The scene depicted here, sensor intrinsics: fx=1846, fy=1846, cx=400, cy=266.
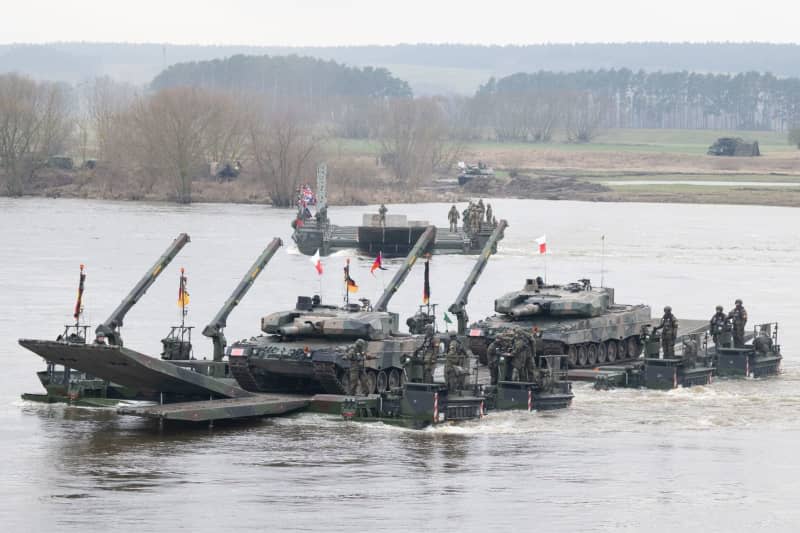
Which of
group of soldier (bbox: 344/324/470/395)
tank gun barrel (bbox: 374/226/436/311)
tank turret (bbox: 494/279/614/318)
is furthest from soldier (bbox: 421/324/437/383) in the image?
tank turret (bbox: 494/279/614/318)

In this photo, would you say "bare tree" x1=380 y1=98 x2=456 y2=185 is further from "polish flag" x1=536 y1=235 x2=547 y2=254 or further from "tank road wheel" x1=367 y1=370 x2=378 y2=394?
"tank road wheel" x1=367 y1=370 x2=378 y2=394

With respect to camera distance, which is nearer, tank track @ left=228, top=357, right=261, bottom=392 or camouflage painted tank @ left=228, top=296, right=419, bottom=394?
camouflage painted tank @ left=228, top=296, right=419, bottom=394

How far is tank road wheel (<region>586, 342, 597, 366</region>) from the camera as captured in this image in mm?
41406

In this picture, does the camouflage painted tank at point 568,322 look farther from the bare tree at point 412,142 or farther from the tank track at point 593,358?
the bare tree at point 412,142

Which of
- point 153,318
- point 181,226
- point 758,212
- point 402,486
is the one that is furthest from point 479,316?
point 758,212

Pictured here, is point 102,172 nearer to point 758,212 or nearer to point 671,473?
point 758,212

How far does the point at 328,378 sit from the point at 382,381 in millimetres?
1265

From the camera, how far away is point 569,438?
108 ft

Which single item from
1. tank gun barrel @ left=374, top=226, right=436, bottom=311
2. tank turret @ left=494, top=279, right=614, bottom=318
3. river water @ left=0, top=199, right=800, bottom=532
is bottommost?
river water @ left=0, top=199, right=800, bottom=532

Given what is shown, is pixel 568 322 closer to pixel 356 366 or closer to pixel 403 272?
pixel 403 272

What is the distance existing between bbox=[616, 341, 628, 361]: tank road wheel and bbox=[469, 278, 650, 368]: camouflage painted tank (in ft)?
0.08

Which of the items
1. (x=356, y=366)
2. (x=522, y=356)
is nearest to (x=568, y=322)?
(x=522, y=356)

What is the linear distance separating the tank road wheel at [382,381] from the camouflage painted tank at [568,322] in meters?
4.36

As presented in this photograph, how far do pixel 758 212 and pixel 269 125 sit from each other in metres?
34.8
